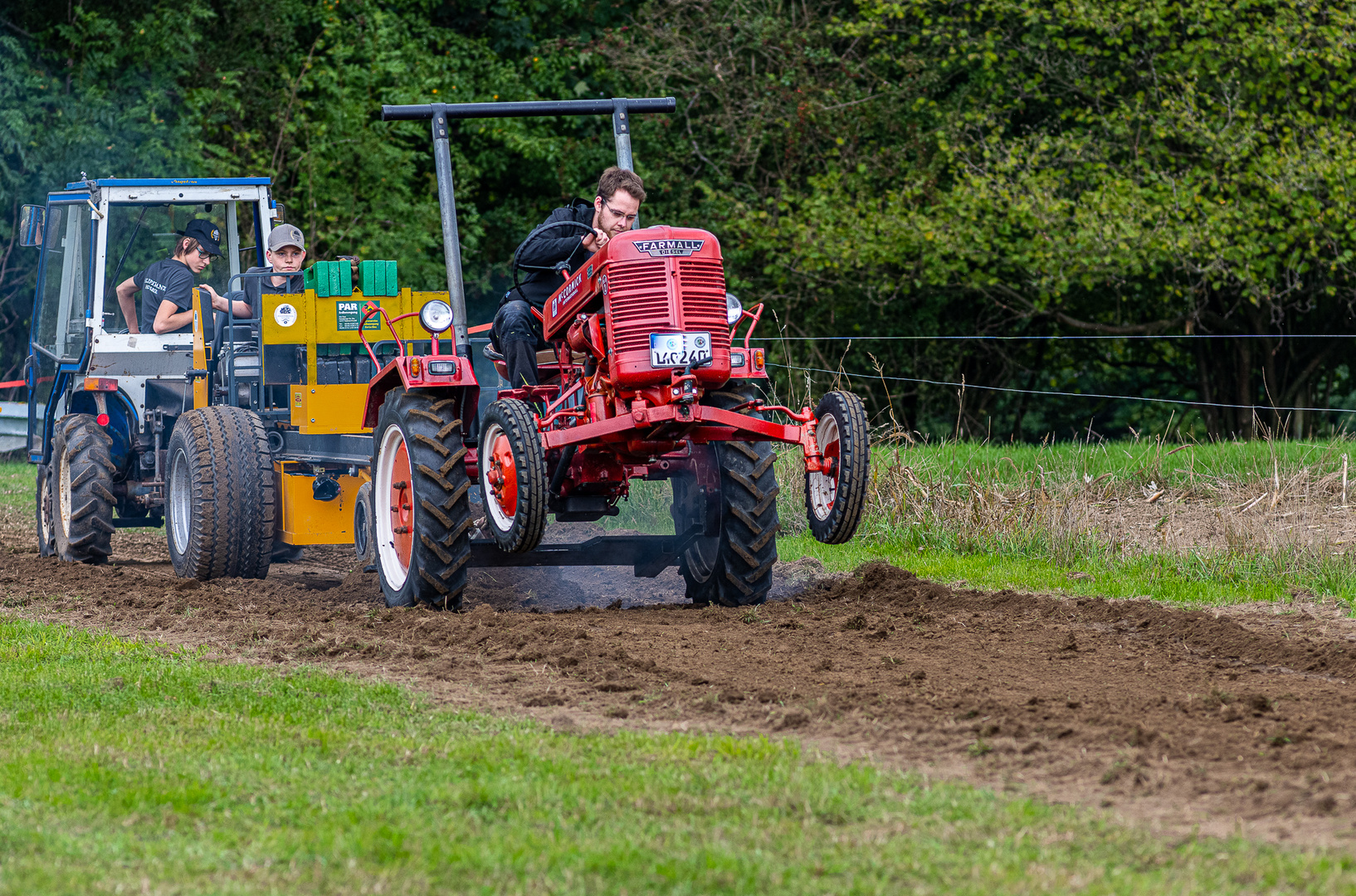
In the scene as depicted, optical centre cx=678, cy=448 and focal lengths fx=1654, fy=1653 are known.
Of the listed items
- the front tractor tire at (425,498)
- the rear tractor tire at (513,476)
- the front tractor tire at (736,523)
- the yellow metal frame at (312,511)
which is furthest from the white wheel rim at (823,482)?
the yellow metal frame at (312,511)

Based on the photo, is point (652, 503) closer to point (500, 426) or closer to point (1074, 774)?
point (500, 426)

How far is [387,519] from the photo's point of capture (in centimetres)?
902

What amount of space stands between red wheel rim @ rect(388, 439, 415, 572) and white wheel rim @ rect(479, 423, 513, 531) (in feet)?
3.17

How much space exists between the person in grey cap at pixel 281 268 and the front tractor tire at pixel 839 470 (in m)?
4.36

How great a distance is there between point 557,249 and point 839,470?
74.1 inches

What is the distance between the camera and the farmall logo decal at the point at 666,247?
754cm

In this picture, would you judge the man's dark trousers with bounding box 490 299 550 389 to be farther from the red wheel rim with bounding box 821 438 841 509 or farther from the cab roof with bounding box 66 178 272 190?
the cab roof with bounding box 66 178 272 190

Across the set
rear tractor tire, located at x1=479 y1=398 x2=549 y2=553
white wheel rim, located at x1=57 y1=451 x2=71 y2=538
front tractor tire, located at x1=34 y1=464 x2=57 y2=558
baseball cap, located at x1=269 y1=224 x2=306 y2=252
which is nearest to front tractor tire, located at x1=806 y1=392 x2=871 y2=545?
rear tractor tire, located at x1=479 y1=398 x2=549 y2=553

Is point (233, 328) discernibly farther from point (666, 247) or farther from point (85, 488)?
point (666, 247)

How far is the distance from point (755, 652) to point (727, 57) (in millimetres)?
16166

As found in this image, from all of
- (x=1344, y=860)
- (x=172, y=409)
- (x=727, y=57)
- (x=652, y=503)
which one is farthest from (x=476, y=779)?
(x=727, y=57)

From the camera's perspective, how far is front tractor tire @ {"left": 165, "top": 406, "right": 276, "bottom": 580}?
9.86m

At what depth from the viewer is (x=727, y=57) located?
2216 cm

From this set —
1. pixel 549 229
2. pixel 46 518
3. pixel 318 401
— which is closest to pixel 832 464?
pixel 549 229
